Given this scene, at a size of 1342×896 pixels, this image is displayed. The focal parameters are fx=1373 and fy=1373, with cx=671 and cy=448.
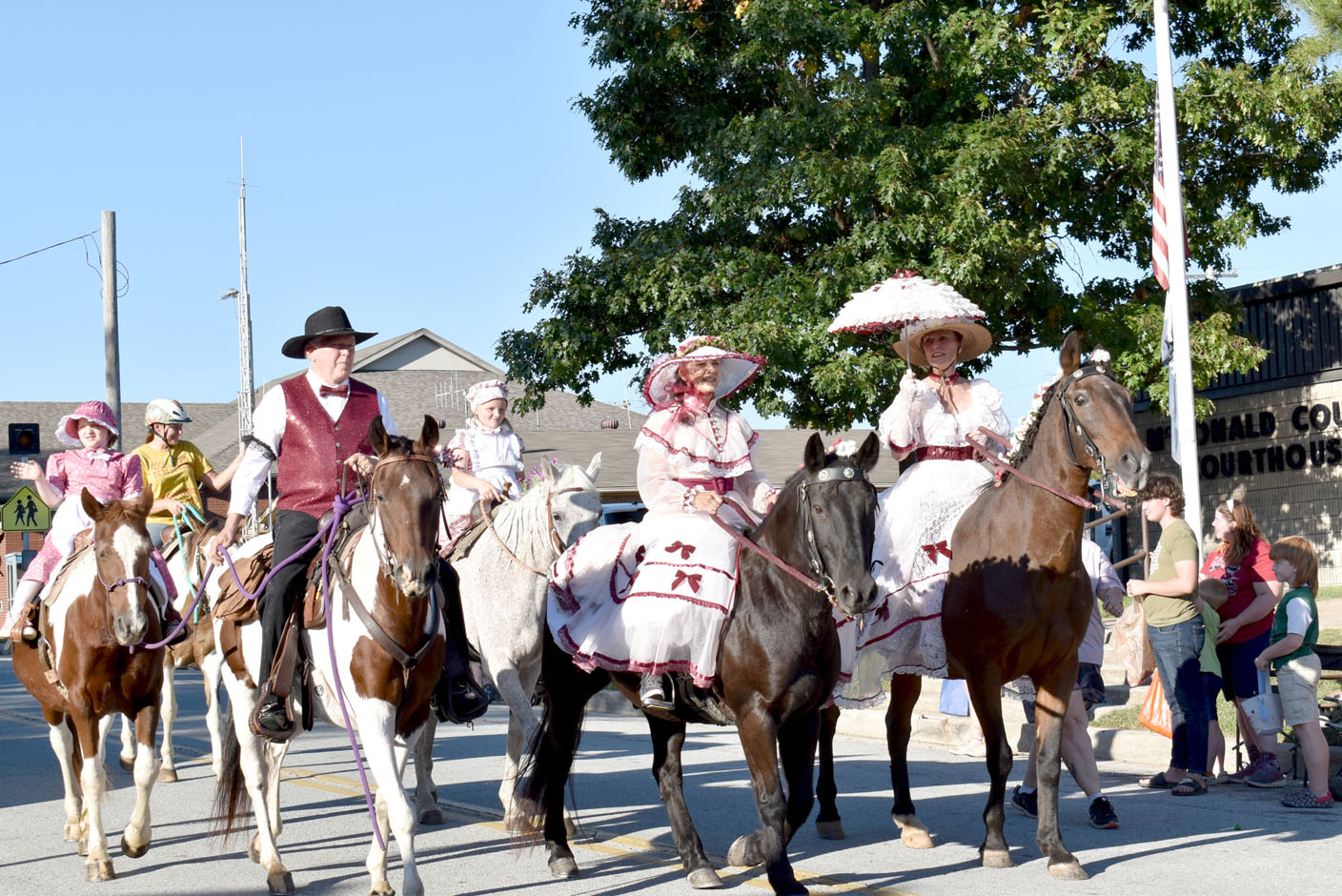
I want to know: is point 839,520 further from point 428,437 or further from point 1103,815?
point 1103,815

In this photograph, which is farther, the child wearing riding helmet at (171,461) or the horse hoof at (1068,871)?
the child wearing riding helmet at (171,461)

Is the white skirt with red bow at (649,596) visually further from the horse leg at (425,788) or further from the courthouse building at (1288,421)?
the courthouse building at (1288,421)

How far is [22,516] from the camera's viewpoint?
920 inches

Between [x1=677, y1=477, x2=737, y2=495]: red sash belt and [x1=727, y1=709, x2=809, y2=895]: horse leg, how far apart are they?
1.45 m

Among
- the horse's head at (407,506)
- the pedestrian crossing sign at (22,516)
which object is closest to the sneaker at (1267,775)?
the horse's head at (407,506)

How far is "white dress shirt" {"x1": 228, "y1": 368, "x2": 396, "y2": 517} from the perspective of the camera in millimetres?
7570

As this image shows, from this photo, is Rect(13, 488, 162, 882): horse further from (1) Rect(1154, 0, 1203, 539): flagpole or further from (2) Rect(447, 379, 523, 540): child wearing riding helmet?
(1) Rect(1154, 0, 1203, 539): flagpole

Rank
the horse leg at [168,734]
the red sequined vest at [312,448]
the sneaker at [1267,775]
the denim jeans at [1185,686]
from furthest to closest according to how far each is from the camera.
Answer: the horse leg at [168,734] < the sneaker at [1267,775] < the denim jeans at [1185,686] < the red sequined vest at [312,448]

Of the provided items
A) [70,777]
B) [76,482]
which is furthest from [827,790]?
[76,482]

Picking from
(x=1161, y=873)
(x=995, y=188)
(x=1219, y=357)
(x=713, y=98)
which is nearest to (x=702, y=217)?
(x=713, y=98)

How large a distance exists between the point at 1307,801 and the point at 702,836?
390cm

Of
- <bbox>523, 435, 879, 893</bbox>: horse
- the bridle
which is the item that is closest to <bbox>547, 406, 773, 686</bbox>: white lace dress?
<bbox>523, 435, 879, 893</bbox>: horse

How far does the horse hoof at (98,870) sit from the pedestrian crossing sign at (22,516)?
1634cm

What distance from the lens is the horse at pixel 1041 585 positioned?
7.42 meters
